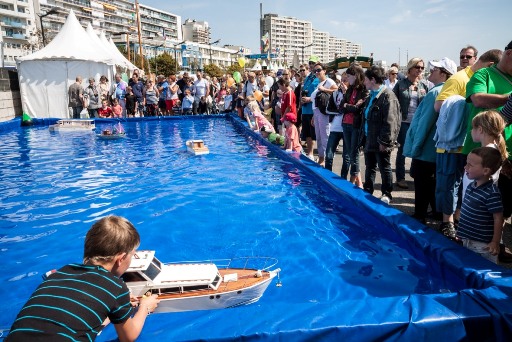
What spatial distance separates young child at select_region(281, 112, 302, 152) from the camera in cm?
935

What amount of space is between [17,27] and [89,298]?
10888cm

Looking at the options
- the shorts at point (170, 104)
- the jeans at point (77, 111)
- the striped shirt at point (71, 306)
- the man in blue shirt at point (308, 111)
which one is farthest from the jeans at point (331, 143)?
the jeans at point (77, 111)

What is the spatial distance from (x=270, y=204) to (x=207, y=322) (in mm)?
4011

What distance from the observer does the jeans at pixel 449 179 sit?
470cm

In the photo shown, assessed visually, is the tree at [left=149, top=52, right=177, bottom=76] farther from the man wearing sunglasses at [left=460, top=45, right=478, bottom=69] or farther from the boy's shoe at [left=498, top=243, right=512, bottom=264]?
the boy's shoe at [left=498, top=243, right=512, bottom=264]

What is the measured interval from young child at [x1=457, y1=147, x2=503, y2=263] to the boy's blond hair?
127 inches

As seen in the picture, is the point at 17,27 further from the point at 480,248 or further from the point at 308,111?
the point at 480,248

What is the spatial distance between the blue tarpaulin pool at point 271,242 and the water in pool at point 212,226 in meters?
0.02

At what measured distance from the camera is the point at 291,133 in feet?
31.9

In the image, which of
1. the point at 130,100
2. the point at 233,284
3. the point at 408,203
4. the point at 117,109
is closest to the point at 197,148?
the point at 408,203

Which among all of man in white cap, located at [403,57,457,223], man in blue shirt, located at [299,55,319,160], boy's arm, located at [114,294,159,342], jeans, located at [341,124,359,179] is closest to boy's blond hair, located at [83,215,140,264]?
boy's arm, located at [114,294,159,342]

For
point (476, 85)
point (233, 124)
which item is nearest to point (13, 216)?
point (476, 85)

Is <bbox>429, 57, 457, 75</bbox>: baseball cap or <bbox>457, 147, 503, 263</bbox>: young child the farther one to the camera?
<bbox>429, 57, 457, 75</bbox>: baseball cap

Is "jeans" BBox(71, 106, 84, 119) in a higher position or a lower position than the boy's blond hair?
higher
